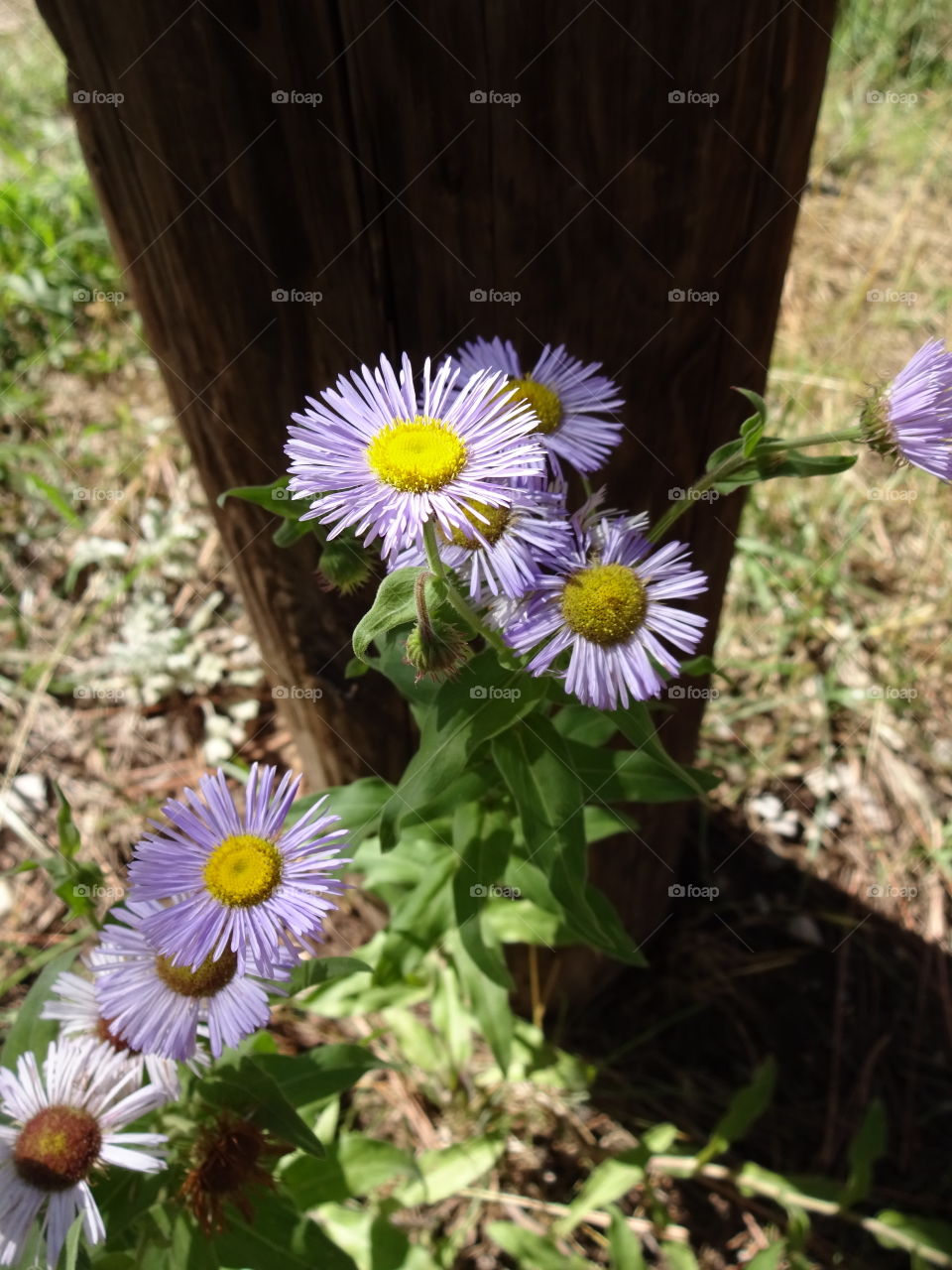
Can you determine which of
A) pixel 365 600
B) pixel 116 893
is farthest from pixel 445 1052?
pixel 365 600

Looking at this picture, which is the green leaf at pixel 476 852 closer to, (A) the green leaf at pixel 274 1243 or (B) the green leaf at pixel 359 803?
(B) the green leaf at pixel 359 803

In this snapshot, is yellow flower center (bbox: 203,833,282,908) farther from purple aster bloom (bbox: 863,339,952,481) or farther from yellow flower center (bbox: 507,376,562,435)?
purple aster bloom (bbox: 863,339,952,481)

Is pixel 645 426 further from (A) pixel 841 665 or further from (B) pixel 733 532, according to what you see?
(A) pixel 841 665

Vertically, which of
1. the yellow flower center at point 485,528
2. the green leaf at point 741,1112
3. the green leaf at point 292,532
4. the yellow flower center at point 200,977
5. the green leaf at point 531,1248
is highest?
the yellow flower center at point 485,528

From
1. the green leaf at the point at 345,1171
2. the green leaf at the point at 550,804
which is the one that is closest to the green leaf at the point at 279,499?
the green leaf at the point at 550,804

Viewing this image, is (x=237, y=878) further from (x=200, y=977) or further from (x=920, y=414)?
(x=920, y=414)

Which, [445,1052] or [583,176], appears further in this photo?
[445,1052]
